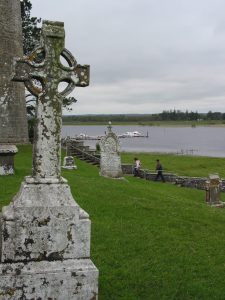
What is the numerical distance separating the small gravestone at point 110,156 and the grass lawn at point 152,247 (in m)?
8.42

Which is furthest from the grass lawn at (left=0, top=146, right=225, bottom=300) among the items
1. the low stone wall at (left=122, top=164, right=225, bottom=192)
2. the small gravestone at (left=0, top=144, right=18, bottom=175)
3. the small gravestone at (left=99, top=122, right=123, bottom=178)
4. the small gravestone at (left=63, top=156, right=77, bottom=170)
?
the low stone wall at (left=122, top=164, right=225, bottom=192)

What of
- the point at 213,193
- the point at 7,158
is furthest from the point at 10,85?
the point at 213,193

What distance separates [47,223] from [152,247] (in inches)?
150

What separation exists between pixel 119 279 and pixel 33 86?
3.41 metres

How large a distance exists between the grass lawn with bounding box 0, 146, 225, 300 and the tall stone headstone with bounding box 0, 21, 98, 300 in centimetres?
116

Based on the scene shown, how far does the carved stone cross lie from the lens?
18.7 ft

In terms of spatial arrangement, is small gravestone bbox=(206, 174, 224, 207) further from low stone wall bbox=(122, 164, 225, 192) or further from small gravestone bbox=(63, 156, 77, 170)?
small gravestone bbox=(63, 156, 77, 170)

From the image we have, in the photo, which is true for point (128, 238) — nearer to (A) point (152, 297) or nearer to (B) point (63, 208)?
(A) point (152, 297)

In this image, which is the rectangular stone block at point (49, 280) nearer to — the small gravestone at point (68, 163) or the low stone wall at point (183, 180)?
the small gravestone at point (68, 163)

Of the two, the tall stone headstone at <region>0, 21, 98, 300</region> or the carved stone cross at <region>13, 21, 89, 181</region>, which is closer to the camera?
the tall stone headstone at <region>0, 21, 98, 300</region>

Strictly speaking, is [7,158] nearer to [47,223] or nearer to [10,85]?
[10,85]

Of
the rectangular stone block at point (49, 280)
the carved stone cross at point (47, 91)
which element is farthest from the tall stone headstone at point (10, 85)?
the rectangular stone block at point (49, 280)

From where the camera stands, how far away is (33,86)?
5699 millimetres

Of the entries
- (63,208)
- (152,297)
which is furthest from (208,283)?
(63,208)
